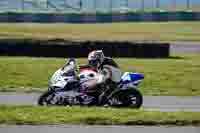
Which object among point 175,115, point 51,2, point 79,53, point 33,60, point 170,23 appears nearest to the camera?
point 175,115

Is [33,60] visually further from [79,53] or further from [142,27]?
[142,27]

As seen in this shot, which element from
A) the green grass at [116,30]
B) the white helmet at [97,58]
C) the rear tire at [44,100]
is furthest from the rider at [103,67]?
the green grass at [116,30]

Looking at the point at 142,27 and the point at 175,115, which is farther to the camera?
the point at 142,27

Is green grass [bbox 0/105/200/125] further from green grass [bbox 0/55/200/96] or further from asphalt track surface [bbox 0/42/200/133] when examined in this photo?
green grass [bbox 0/55/200/96]

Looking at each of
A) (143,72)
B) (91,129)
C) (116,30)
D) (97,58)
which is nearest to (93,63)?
(97,58)

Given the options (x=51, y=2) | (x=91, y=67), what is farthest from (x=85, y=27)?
(x=91, y=67)

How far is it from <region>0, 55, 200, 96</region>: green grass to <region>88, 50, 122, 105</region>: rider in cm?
448

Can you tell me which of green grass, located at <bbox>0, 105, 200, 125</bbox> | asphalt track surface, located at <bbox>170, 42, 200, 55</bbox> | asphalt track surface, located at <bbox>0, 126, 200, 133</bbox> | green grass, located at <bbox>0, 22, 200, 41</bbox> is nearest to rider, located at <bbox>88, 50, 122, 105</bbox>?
green grass, located at <bbox>0, 105, 200, 125</bbox>

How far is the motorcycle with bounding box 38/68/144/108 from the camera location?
12898 mm

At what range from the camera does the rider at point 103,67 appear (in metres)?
12.9

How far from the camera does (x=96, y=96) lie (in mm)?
13031

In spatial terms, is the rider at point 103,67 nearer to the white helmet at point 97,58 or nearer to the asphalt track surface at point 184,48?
the white helmet at point 97,58

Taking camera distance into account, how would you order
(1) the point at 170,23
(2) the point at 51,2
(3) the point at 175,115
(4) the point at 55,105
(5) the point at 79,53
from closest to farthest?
(3) the point at 175,115 < (4) the point at 55,105 < (5) the point at 79,53 < (1) the point at 170,23 < (2) the point at 51,2

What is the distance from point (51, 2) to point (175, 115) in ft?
179
